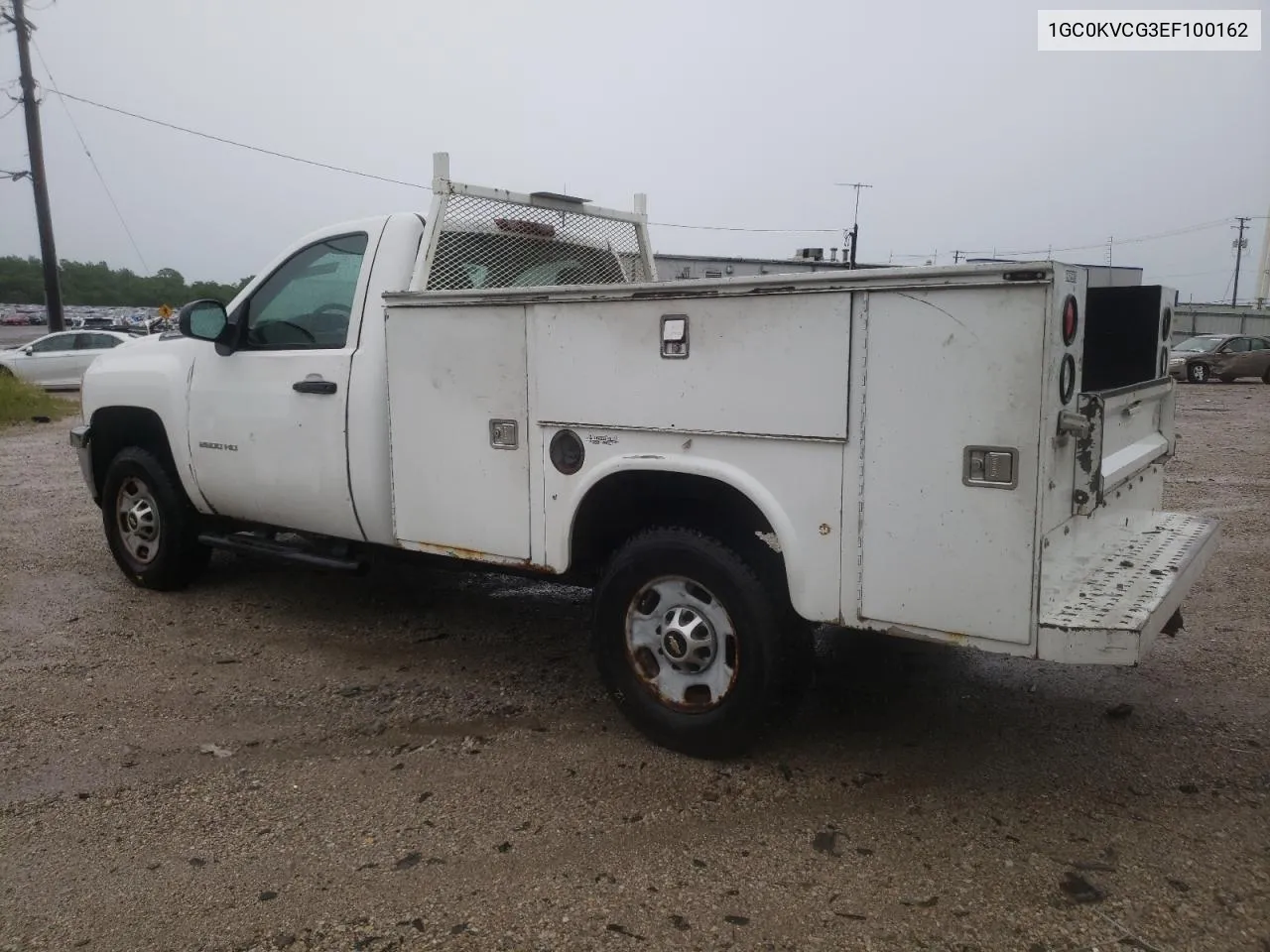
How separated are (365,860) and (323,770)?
2.40 feet

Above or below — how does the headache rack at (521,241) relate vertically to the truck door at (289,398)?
above

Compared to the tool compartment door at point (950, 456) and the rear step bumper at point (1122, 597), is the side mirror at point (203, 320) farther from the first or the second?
the rear step bumper at point (1122, 597)

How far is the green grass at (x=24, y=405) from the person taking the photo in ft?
53.8

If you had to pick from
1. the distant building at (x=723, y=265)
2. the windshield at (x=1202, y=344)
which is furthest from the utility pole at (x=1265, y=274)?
the distant building at (x=723, y=265)

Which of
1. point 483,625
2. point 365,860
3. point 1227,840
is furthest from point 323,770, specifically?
point 1227,840

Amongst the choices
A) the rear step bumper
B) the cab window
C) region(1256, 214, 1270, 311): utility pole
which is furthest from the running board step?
region(1256, 214, 1270, 311): utility pole

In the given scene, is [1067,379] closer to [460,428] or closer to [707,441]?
[707,441]

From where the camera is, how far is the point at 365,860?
317 cm

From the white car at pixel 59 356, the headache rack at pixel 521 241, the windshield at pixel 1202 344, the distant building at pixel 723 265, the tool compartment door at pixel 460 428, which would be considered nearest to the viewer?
the tool compartment door at pixel 460 428

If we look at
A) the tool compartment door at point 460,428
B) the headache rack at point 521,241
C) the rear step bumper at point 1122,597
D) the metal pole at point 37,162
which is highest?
the metal pole at point 37,162

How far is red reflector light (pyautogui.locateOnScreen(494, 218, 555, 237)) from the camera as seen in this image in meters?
5.06

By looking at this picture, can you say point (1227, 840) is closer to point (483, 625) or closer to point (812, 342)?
point (812, 342)

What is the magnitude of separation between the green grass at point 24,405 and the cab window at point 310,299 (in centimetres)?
1300

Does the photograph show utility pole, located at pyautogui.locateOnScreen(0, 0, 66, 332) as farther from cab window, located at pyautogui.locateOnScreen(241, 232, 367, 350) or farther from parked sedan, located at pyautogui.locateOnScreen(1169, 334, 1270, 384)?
parked sedan, located at pyautogui.locateOnScreen(1169, 334, 1270, 384)
